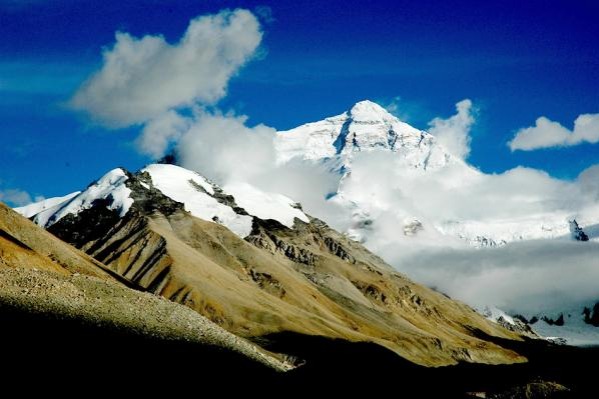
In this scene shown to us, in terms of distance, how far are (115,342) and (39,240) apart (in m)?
95.5

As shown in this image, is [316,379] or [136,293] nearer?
[316,379]

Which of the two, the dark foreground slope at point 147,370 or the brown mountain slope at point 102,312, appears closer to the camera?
the dark foreground slope at point 147,370

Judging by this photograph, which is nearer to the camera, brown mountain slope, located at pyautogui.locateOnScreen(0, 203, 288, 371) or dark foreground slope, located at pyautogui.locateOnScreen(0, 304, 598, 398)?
dark foreground slope, located at pyautogui.locateOnScreen(0, 304, 598, 398)

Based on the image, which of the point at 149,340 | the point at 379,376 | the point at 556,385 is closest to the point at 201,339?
the point at 149,340

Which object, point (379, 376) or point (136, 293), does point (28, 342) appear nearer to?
point (136, 293)

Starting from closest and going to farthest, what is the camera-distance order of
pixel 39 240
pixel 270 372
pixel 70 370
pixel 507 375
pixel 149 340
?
pixel 70 370
pixel 149 340
pixel 270 372
pixel 507 375
pixel 39 240

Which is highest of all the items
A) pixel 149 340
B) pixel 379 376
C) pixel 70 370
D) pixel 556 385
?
pixel 556 385

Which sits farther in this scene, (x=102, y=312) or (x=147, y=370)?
(x=102, y=312)

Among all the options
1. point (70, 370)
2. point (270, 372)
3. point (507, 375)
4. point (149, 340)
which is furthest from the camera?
point (507, 375)

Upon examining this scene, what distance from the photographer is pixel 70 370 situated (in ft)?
205

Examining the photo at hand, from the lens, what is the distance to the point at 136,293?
92750 mm

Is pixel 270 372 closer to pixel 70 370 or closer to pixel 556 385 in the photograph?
pixel 70 370

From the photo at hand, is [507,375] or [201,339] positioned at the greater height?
[507,375]

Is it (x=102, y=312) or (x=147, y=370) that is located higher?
(x=102, y=312)
